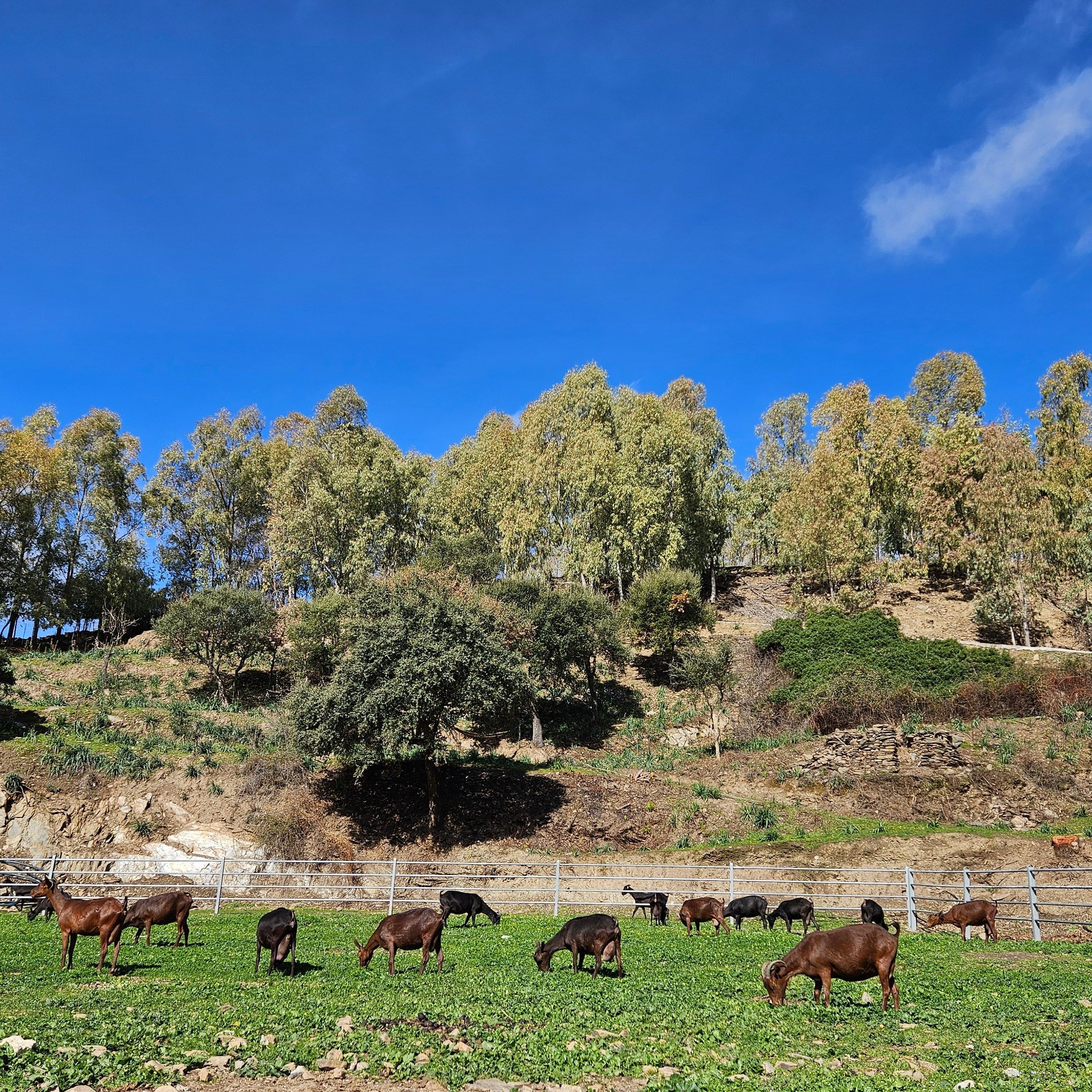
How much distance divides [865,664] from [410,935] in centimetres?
3275

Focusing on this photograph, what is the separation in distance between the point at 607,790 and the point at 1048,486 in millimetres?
33395

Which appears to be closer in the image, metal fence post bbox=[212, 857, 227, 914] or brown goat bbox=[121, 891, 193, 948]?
brown goat bbox=[121, 891, 193, 948]

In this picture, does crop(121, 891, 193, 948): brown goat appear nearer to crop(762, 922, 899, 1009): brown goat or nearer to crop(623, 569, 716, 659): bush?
crop(762, 922, 899, 1009): brown goat

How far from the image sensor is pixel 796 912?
55.5 ft

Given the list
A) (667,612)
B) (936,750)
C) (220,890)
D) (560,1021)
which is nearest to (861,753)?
(936,750)

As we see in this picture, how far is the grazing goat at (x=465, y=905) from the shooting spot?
58.5 ft

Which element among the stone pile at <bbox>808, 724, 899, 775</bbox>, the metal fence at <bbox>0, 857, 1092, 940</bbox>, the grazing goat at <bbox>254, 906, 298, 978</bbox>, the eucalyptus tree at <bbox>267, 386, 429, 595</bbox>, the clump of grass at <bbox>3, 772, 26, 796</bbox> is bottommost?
the metal fence at <bbox>0, 857, 1092, 940</bbox>

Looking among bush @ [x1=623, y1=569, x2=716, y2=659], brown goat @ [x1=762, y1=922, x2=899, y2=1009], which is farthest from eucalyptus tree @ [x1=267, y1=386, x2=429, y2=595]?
brown goat @ [x1=762, y1=922, x2=899, y2=1009]

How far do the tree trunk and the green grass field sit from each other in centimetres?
1603

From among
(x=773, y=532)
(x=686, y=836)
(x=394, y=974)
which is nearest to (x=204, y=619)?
(x=686, y=836)

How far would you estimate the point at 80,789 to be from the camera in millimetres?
27578

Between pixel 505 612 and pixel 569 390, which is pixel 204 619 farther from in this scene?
pixel 569 390

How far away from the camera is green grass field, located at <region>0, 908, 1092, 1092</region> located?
7.18 m

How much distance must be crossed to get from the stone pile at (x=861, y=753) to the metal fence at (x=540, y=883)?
323 inches
